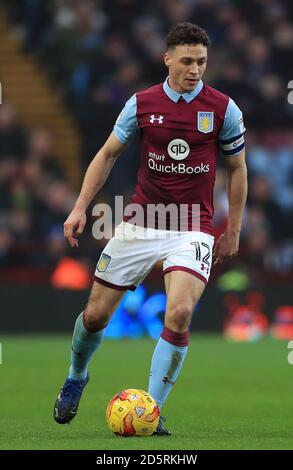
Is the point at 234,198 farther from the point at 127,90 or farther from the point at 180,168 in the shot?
the point at 127,90

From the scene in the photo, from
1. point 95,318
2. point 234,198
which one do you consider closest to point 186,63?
point 234,198

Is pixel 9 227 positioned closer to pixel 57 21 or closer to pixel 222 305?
pixel 222 305

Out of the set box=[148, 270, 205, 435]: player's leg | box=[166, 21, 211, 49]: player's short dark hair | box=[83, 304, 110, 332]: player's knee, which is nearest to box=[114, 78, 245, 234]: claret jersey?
box=[166, 21, 211, 49]: player's short dark hair

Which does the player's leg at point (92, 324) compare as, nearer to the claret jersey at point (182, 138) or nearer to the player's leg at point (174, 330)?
the player's leg at point (174, 330)

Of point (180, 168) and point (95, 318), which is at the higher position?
point (180, 168)

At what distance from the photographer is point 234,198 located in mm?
8133

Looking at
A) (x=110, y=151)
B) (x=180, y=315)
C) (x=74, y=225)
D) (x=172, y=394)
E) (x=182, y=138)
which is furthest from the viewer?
(x=172, y=394)

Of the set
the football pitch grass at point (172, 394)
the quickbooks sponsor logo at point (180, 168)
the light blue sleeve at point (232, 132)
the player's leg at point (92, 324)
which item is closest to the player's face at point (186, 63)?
the light blue sleeve at point (232, 132)

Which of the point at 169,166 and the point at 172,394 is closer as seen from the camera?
the point at 169,166

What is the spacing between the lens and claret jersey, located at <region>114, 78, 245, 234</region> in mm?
7934

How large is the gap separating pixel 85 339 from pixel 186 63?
180 cm

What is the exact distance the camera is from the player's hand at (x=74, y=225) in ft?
25.3

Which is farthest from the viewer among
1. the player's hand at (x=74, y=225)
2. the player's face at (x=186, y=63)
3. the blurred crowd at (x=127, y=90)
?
the blurred crowd at (x=127, y=90)
